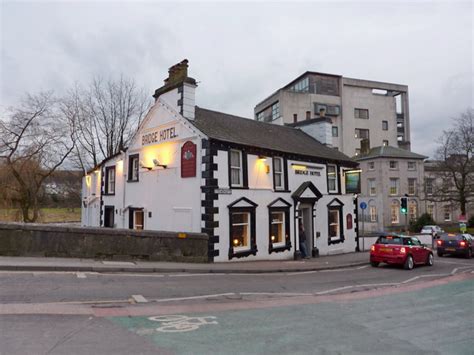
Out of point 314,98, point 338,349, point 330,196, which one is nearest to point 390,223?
point 314,98

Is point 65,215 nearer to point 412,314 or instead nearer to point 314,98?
point 314,98

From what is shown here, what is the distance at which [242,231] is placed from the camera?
17812mm

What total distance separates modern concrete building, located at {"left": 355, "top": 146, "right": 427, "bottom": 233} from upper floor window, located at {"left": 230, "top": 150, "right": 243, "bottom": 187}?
33171mm

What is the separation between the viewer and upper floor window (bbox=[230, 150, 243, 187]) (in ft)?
57.6

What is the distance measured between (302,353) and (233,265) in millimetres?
10015

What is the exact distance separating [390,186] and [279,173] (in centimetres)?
3303

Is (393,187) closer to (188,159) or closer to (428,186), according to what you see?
(428,186)

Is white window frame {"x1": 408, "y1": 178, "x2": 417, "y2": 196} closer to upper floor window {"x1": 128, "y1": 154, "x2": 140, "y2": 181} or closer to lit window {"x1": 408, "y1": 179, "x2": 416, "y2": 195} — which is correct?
lit window {"x1": 408, "y1": 179, "x2": 416, "y2": 195}

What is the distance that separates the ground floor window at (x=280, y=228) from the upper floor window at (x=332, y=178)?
529 cm

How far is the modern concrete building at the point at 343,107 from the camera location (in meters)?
55.3

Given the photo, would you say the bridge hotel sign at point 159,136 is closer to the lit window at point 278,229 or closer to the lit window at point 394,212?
the lit window at point 278,229

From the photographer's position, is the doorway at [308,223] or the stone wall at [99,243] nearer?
the stone wall at [99,243]

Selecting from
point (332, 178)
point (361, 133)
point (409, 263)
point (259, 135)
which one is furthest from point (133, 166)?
point (361, 133)

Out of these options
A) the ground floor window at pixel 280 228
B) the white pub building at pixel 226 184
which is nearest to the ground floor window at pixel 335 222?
the white pub building at pixel 226 184
